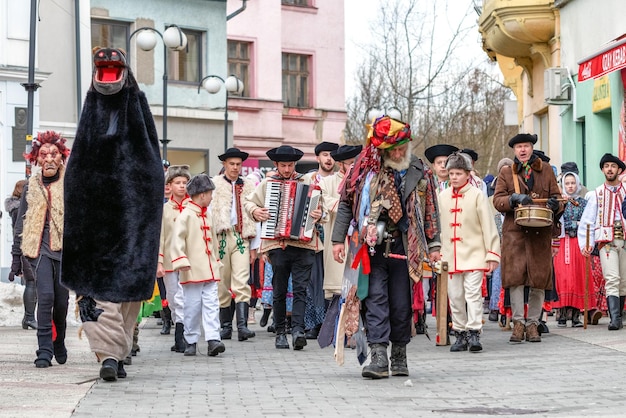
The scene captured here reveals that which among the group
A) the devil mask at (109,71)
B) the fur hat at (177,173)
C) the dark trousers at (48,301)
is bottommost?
the dark trousers at (48,301)

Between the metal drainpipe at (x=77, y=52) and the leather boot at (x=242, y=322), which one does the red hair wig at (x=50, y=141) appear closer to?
the leather boot at (x=242, y=322)

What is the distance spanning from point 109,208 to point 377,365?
2.37 metres

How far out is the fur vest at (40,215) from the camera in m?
12.3

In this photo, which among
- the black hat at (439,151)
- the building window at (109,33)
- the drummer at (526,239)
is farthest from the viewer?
the building window at (109,33)

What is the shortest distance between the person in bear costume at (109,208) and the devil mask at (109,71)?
0.01 m

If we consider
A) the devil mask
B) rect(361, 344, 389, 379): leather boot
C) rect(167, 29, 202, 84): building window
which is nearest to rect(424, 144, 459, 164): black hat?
rect(361, 344, 389, 379): leather boot

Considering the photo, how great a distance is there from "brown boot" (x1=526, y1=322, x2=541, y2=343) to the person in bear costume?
17.6 ft

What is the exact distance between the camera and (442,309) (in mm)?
15078

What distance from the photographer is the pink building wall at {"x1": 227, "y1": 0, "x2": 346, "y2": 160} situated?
44.6 metres

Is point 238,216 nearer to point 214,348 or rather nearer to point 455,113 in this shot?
point 214,348

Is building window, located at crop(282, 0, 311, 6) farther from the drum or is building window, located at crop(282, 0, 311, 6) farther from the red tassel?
the red tassel

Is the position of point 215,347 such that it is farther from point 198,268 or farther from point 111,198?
point 111,198

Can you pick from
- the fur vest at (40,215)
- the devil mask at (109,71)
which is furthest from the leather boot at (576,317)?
the devil mask at (109,71)

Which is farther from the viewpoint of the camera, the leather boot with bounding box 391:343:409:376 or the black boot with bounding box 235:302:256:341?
the black boot with bounding box 235:302:256:341
